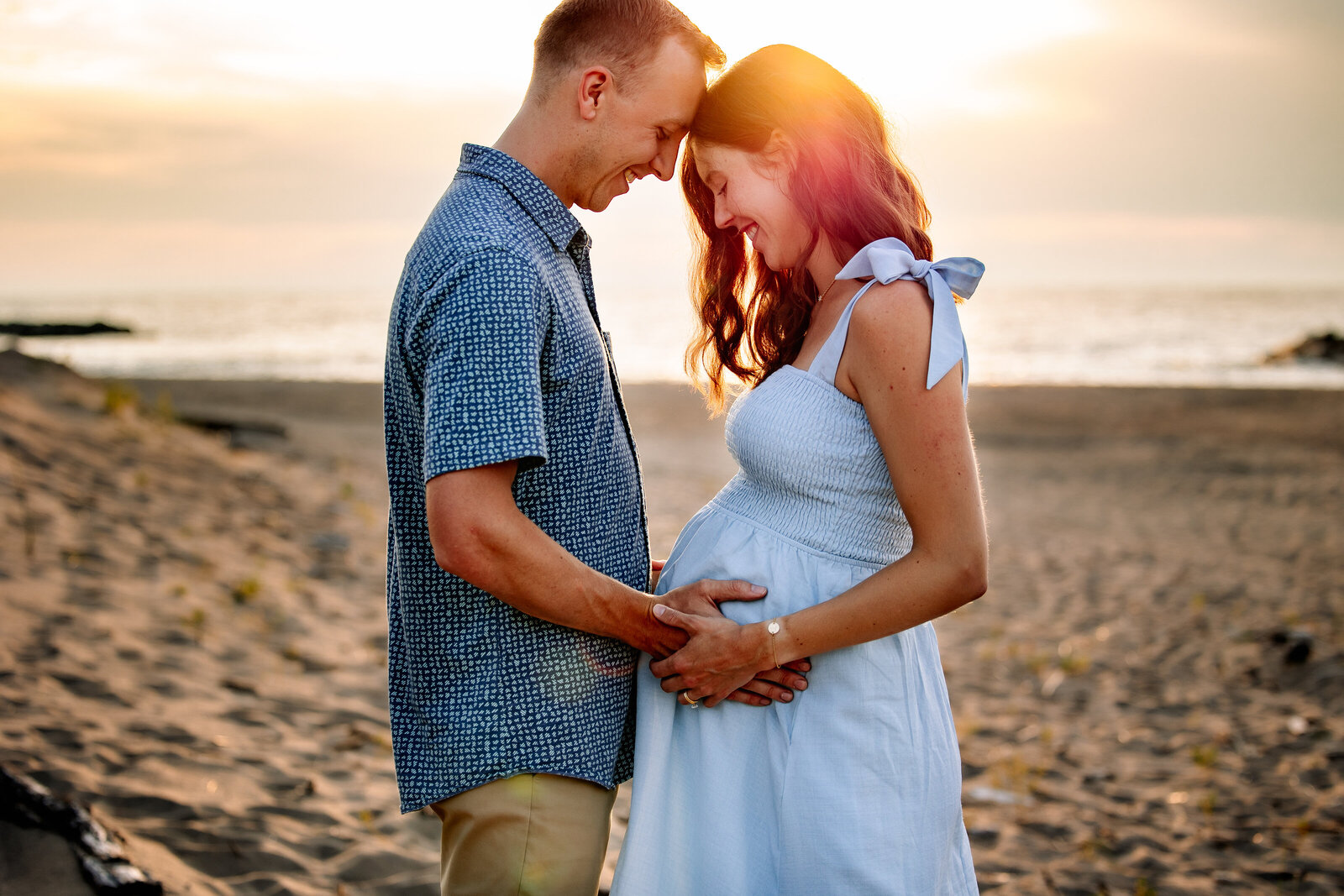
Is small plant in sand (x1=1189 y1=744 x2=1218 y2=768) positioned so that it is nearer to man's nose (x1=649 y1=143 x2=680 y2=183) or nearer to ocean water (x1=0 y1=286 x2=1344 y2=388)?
man's nose (x1=649 y1=143 x2=680 y2=183)

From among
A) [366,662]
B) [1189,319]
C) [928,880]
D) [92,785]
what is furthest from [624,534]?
[1189,319]

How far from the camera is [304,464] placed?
10.5 metres

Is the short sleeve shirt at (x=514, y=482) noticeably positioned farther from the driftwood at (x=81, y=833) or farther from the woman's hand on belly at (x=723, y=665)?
the driftwood at (x=81, y=833)

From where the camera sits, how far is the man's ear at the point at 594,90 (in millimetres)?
1921

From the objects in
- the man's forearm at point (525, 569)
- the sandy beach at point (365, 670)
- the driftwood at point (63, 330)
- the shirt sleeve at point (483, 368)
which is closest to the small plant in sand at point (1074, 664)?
the sandy beach at point (365, 670)

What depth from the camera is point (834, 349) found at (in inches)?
75.9

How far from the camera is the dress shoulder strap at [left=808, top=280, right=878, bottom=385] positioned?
1900 mm

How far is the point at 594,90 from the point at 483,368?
2.23 ft

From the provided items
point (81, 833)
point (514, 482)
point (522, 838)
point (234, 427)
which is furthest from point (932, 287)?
point (234, 427)

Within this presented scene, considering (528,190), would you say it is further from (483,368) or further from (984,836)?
(984,836)

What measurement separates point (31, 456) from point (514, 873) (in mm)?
6745

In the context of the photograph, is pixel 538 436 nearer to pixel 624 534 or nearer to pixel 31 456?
pixel 624 534

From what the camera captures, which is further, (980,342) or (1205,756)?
(980,342)

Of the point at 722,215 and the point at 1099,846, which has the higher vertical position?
the point at 722,215
